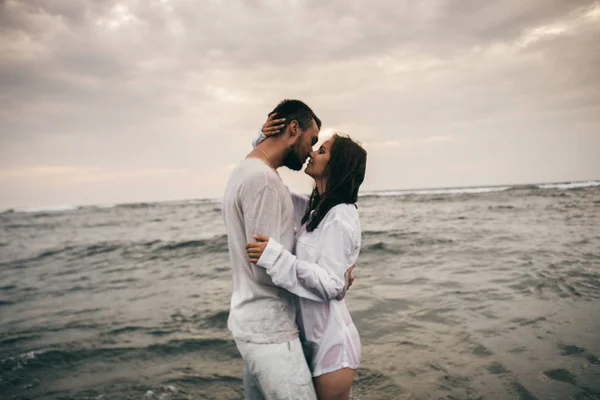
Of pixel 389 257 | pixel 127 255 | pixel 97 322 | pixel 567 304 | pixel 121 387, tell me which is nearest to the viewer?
pixel 121 387

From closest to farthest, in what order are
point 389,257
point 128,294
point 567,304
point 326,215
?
point 326,215
point 567,304
point 128,294
point 389,257

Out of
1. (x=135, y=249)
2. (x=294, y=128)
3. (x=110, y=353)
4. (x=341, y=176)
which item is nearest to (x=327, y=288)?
(x=341, y=176)

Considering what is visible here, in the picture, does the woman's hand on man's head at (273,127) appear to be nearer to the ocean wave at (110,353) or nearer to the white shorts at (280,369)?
the white shorts at (280,369)

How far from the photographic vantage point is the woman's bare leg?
2.31m

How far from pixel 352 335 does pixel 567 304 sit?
606 centimetres

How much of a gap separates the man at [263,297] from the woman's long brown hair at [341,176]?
242 mm

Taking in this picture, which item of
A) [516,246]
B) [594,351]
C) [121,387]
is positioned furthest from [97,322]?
[516,246]

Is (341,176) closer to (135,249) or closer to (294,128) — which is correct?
(294,128)

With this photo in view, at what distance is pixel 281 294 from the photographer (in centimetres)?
226

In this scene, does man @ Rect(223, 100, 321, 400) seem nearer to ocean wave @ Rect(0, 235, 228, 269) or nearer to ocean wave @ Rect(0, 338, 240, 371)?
ocean wave @ Rect(0, 338, 240, 371)

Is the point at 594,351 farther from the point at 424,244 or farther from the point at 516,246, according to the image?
the point at 424,244

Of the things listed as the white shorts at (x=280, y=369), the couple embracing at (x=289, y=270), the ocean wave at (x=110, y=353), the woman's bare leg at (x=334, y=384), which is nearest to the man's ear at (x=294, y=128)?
the couple embracing at (x=289, y=270)

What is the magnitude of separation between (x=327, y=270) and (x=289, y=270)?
0.25 metres

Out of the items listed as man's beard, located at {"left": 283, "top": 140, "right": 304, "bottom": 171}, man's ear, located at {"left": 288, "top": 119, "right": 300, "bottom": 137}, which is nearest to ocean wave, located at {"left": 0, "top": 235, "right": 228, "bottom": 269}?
man's beard, located at {"left": 283, "top": 140, "right": 304, "bottom": 171}
